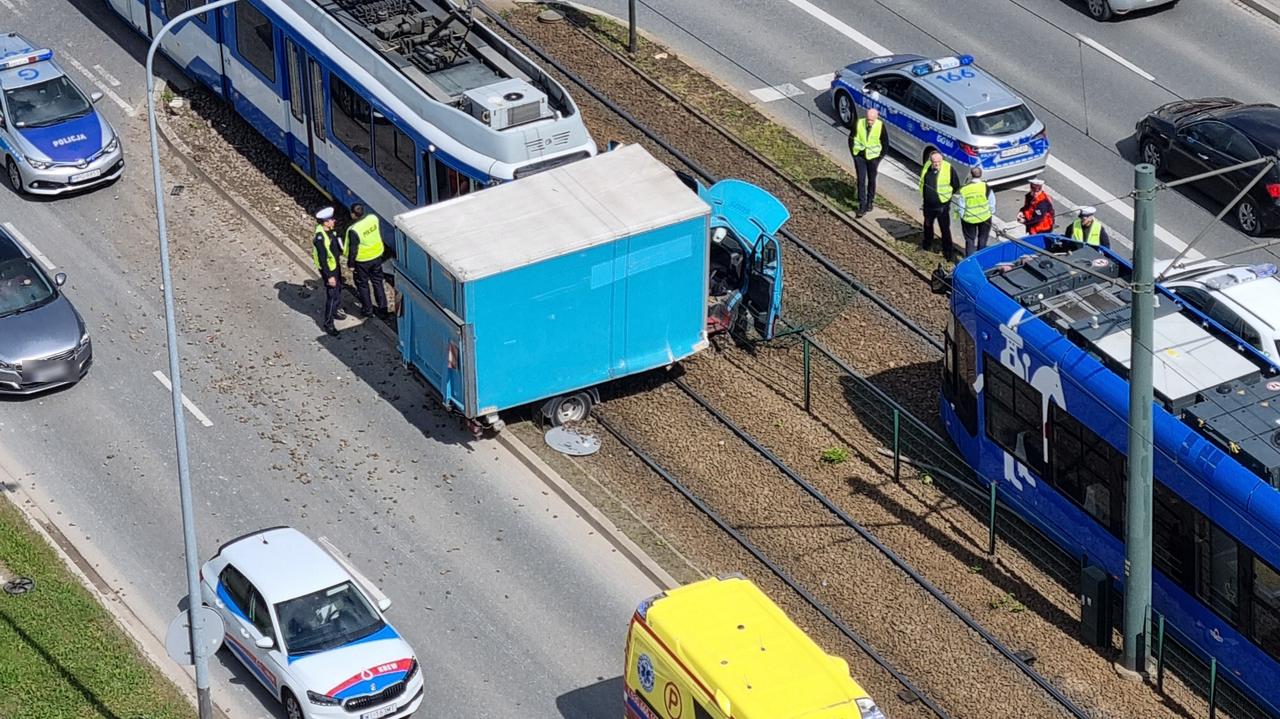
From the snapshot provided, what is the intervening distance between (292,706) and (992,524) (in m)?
9.08

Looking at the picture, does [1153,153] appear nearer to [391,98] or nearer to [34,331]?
[391,98]

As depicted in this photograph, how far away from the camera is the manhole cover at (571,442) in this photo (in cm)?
2803

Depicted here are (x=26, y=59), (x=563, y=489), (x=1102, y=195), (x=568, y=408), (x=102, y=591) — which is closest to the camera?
(x=102, y=591)

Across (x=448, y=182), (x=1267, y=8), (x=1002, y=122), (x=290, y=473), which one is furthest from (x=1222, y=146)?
(x=290, y=473)

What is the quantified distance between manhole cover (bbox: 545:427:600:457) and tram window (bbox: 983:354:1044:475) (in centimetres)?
537

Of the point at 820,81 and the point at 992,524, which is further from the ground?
the point at 820,81

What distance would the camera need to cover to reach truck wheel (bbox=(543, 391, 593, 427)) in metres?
28.2

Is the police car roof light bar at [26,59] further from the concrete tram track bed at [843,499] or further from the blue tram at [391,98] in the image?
the concrete tram track bed at [843,499]

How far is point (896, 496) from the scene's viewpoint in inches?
1077

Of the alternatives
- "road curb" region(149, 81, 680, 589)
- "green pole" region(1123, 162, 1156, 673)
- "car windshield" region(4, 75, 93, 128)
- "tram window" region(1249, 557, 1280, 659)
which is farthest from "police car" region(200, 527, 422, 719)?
"car windshield" region(4, 75, 93, 128)

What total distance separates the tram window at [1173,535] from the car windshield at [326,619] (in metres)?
9.09

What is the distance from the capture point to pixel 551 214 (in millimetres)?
27422

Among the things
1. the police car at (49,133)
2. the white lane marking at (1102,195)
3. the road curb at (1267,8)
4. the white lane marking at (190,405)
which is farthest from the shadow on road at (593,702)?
the road curb at (1267,8)

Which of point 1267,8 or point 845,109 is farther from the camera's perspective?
point 1267,8
